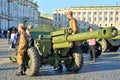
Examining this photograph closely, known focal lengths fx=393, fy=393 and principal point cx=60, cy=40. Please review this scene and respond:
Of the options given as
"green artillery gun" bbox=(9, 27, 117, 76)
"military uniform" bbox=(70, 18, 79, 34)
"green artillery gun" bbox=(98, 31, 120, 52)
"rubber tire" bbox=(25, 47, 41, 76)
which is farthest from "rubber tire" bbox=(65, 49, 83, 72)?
"green artillery gun" bbox=(98, 31, 120, 52)

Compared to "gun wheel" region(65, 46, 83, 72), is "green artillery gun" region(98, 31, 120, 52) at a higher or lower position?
lower

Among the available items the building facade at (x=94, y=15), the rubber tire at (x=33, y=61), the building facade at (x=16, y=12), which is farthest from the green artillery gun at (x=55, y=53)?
the building facade at (x=94, y=15)

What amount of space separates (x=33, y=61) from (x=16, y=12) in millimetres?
96465

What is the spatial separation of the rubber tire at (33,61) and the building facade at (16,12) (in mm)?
78015

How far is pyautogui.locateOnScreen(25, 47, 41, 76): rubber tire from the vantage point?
1210 centimetres

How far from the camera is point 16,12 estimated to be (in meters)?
108

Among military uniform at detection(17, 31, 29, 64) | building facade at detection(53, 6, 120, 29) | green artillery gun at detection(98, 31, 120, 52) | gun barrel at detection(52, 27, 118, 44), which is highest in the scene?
gun barrel at detection(52, 27, 118, 44)

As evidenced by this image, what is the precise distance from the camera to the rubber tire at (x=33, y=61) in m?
12.1

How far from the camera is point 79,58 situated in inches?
515

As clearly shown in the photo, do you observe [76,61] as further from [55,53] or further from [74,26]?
[74,26]

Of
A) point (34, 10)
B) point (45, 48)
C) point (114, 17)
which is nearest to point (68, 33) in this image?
point (45, 48)

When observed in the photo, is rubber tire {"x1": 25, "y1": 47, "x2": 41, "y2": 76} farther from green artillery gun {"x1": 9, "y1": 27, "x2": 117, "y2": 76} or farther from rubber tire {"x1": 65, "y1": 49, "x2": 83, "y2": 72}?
rubber tire {"x1": 65, "y1": 49, "x2": 83, "y2": 72}

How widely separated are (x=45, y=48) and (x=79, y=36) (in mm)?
1807

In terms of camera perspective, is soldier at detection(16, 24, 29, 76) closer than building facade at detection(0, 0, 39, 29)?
Yes
